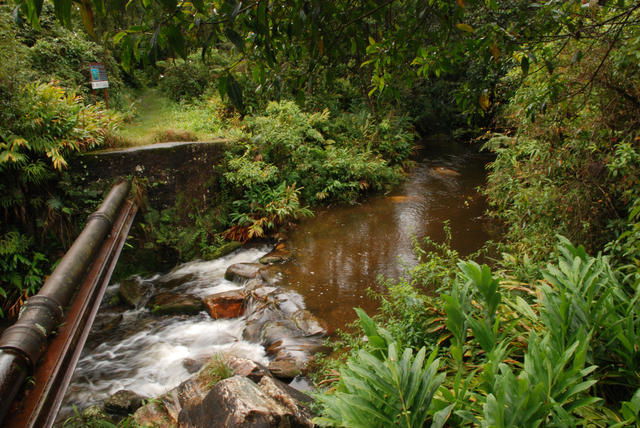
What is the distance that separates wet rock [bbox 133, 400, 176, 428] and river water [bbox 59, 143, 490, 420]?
0.61 m

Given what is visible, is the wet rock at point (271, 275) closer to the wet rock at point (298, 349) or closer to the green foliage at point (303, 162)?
the wet rock at point (298, 349)

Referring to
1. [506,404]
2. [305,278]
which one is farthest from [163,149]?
[506,404]

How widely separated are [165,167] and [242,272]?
9.08 ft

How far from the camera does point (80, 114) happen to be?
6953 millimetres

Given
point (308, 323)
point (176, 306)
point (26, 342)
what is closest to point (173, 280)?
point (176, 306)

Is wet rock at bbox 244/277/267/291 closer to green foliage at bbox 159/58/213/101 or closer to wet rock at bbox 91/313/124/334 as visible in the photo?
wet rock at bbox 91/313/124/334

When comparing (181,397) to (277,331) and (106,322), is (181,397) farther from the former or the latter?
(106,322)

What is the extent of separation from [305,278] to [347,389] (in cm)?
438

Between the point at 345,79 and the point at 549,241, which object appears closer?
the point at 549,241

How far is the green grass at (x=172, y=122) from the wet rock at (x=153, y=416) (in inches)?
212

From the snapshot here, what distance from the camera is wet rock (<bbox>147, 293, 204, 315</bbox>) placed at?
20.0 ft

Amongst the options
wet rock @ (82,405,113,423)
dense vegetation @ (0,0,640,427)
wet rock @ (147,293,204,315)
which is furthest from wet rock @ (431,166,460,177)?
wet rock @ (82,405,113,423)

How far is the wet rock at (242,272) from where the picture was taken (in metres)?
6.74

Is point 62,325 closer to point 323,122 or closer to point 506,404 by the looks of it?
point 506,404
